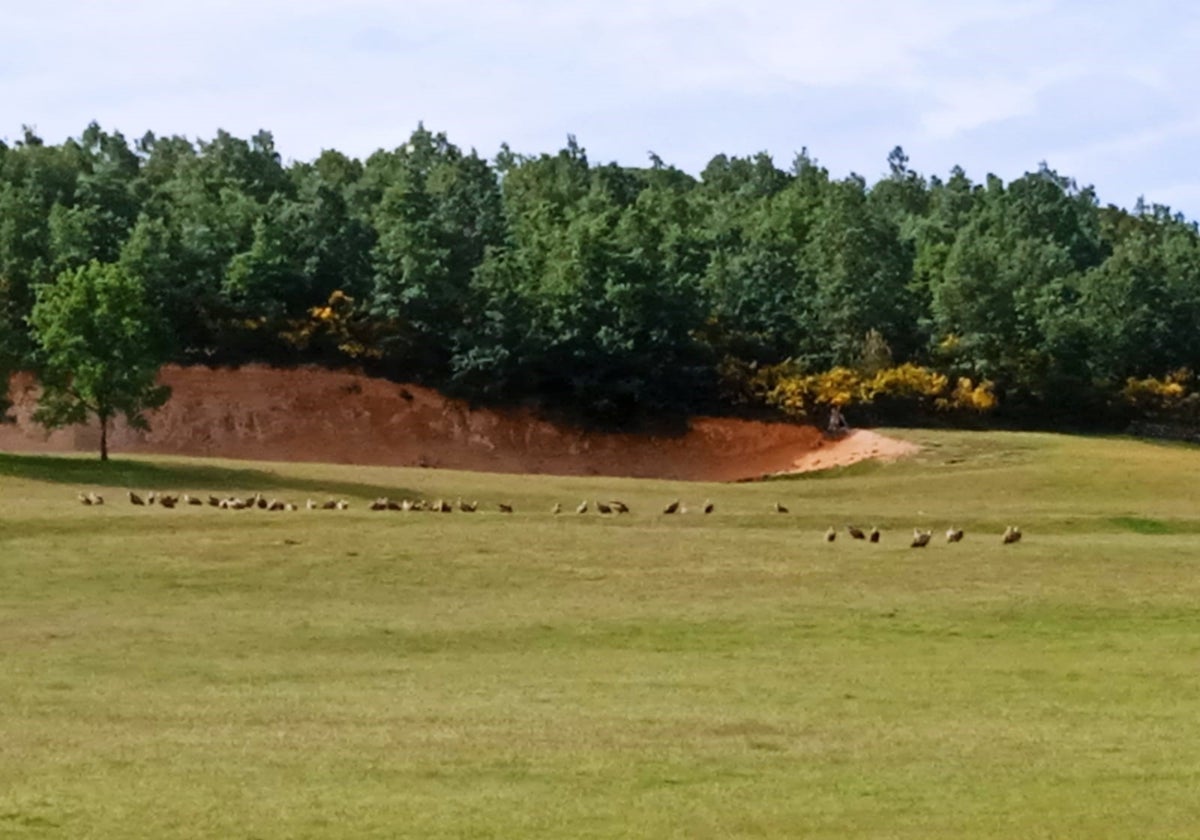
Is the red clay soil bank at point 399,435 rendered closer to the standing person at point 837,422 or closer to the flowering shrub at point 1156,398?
the standing person at point 837,422

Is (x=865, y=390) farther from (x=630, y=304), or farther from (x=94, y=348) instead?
(x=94, y=348)

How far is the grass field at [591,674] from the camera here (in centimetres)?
1598

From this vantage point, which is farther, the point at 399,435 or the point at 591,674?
the point at 399,435

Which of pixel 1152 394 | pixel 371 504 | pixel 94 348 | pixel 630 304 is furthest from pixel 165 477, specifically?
pixel 1152 394

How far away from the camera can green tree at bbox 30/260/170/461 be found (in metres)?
60.1

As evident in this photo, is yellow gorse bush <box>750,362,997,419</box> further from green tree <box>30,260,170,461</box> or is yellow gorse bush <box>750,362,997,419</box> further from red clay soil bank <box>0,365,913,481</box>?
green tree <box>30,260,170,461</box>

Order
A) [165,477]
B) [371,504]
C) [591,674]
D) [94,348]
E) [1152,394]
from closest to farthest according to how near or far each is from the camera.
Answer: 1. [591,674]
2. [371,504]
3. [165,477]
4. [94,348]
5. [1152,394]

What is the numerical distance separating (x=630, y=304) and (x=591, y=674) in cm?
6093

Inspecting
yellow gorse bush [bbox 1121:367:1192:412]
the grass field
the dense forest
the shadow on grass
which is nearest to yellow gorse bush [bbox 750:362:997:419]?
the dense forest

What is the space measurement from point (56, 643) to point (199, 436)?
54859 millimetres

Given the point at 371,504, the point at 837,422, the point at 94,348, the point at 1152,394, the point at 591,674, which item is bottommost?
the point at 591,674

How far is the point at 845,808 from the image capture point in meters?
15.9

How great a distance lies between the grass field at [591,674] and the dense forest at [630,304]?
33785 mm

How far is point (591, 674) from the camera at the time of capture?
83.2ft
